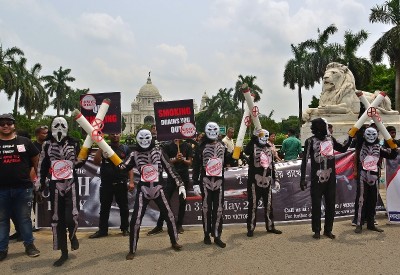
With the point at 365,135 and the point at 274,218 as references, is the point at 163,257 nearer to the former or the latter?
the point at 274,218

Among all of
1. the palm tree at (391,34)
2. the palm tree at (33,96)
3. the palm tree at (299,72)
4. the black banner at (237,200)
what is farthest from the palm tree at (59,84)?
the black banner at (237,200)

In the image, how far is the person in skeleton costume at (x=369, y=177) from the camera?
23.3 feet

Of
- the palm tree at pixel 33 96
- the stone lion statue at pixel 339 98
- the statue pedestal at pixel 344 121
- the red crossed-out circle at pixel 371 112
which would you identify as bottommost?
the red crossed-out circle at pixel 371 112

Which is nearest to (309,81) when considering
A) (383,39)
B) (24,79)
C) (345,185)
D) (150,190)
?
(383,39)

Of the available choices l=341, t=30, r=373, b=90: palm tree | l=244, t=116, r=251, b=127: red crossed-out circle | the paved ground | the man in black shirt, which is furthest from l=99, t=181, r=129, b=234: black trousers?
l=341, t=30, r=373, b=90: palm tree

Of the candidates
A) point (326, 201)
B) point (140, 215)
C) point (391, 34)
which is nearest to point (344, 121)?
point (326, 201)

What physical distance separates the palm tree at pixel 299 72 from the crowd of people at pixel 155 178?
37.2 metres

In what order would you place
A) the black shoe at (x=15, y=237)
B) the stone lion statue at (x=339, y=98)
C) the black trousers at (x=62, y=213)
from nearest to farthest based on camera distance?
the black trousers at (x=62, y=213) < the black shoe at (x=15, y=237) < the stone lion statue at (x=339, y=98)

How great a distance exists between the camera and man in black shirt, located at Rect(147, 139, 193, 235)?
7.29 m

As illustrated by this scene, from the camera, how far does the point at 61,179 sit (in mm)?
5676

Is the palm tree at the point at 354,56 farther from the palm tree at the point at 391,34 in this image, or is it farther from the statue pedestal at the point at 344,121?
the statue pedestal at the point at 344,121

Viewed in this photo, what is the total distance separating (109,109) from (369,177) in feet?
15.0

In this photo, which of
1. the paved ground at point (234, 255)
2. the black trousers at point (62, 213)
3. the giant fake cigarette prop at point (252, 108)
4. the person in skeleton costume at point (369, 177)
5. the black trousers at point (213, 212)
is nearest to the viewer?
the paved ground at point (234, 255)

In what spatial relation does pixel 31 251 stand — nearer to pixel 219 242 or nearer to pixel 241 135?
pixel 219 242
